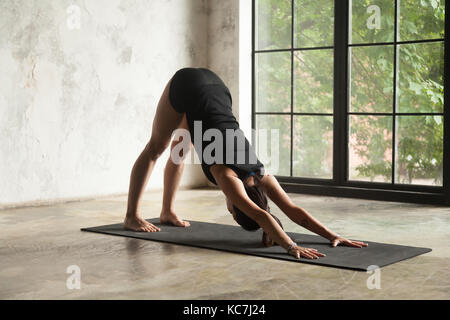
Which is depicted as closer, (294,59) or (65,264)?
(65,264)

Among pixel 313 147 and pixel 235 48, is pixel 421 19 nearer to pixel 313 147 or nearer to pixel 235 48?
pixel 313 147

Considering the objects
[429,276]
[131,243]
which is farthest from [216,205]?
[429,276]

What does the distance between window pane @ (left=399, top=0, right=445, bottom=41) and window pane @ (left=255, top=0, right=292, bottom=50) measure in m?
1.14

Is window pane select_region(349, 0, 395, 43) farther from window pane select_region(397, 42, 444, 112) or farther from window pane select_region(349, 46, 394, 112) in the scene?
window pane select_region(397, 42, 444, 112)

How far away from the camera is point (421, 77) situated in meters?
5.77

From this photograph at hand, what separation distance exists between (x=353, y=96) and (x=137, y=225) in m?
2.72

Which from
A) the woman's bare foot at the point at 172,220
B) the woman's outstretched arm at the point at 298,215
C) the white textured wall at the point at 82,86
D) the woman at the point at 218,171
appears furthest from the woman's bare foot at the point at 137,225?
the white textured wall at the point at 82,86

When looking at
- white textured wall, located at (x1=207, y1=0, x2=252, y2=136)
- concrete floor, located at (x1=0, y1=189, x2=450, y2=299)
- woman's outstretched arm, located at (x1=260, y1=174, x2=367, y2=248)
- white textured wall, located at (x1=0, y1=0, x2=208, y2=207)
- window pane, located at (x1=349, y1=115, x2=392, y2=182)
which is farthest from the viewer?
white textured wall, located at (x1=207, y1=0, x2=252, y2=136)

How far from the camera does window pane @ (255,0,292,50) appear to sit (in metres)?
6.49

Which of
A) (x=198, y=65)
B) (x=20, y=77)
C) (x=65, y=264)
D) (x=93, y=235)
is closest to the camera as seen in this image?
(x=65, y=264)

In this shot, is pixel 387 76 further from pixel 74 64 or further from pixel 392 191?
pixel 74 64

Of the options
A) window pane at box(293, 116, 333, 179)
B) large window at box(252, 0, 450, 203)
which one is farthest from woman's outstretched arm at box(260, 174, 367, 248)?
window pane at box(293, 116, 333, 179)

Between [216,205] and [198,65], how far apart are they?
1877 mm

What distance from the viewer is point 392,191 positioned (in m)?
5.78
